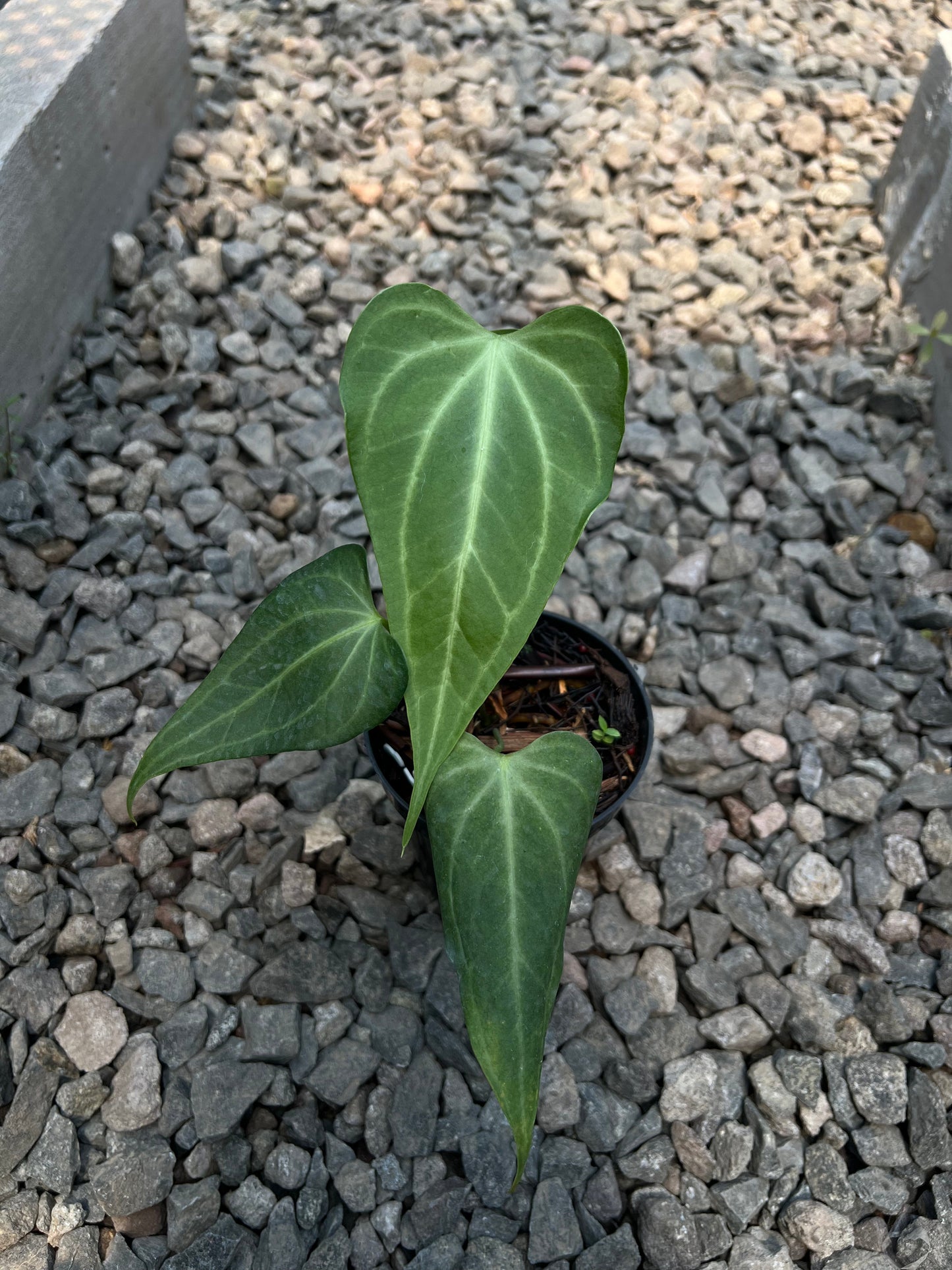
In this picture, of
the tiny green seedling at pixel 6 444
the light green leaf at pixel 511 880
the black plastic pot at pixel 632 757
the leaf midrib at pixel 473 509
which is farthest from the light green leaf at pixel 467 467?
the tiny green seedling at pixel 6 444

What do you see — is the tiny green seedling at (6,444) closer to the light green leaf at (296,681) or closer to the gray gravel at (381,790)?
the gray gravel at (381,790)

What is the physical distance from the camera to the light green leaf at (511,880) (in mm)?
901

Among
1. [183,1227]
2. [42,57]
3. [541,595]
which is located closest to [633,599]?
[541,595]

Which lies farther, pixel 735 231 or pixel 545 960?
pixel 735 231

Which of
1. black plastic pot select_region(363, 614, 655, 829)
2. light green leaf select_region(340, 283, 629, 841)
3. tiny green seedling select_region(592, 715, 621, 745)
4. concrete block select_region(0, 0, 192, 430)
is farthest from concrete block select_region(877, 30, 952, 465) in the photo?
concrete block select_region(0, 0, 192, 430)

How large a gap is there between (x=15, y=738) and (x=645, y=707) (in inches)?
34.4

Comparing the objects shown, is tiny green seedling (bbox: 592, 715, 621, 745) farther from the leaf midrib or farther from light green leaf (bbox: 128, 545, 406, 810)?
the leaf midrib

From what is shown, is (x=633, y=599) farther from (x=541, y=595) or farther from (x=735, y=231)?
(x=735, y=231)

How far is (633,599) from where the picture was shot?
1.69 meters

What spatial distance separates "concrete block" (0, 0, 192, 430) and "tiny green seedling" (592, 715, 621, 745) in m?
1.09

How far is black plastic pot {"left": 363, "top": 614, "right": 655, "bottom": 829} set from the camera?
126 cm

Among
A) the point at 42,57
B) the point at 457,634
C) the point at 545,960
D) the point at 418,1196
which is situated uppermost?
the point at 42,57

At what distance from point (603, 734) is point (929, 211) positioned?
1.47m

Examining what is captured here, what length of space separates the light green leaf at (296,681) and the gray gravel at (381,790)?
0.39m
